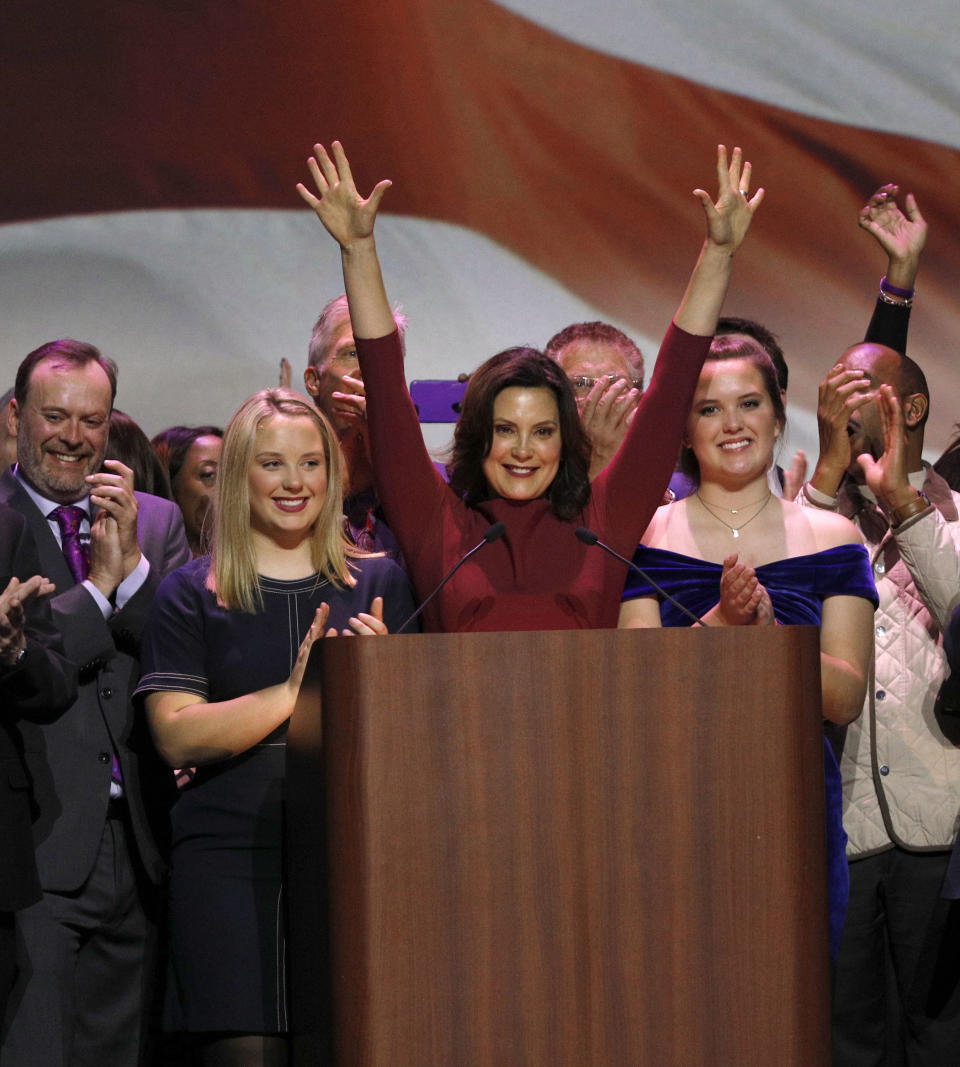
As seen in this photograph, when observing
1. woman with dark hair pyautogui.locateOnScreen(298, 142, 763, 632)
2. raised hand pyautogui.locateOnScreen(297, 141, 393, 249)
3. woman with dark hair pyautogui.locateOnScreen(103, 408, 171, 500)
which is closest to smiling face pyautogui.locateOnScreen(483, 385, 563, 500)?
woman with dark hair pyautogui.locateOnScreen(298, 142, 763, 632)

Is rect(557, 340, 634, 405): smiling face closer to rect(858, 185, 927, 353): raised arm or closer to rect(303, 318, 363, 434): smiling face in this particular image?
rect(303, 318, 363, 434): smiling face

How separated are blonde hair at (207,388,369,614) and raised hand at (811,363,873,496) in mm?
1013

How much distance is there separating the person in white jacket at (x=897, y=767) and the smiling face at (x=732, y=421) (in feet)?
1.28

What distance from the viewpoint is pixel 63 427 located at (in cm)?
291

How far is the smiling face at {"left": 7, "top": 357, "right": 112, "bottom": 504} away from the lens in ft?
9.43

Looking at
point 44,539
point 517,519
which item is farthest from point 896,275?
point 44,539

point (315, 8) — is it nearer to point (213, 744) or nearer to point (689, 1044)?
point (213, 744)

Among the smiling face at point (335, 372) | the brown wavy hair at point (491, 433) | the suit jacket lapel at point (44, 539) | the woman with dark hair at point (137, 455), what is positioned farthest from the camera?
the woman with dark hair at point (137, 455)

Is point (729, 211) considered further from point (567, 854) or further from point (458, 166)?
point (458, 166)

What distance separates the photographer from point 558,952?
176 cm

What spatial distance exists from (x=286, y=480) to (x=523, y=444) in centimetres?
40

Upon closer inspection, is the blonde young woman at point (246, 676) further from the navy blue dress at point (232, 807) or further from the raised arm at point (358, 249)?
the raised arm at point (358, 249)

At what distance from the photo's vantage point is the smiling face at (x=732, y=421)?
2637mm

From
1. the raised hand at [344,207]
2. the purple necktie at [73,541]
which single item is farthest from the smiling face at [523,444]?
the purple necktie at [73,541]
